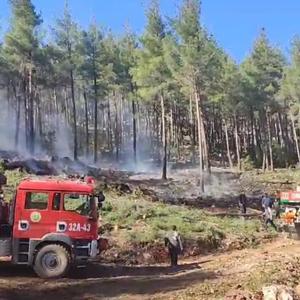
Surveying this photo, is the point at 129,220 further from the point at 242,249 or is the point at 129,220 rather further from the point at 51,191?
the point at 51,191

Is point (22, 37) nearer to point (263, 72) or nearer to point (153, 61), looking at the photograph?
point (153, 61)

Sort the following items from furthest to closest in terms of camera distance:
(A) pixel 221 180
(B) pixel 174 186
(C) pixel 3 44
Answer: (C) pixel 3 44 < (A) pixel 221 180 < (B) pixel 174 186

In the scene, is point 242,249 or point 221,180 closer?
point 242,249

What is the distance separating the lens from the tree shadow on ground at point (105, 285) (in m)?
12.6

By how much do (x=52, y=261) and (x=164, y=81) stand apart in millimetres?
28100

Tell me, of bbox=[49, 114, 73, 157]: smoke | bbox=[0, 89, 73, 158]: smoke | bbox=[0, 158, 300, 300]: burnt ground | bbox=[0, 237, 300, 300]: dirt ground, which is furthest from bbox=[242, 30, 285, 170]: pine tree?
bbox=[0, 237, 300, 300]: dirt ground

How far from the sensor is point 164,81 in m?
41.1

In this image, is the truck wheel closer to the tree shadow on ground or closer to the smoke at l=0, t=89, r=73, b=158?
the tree shadow on ground

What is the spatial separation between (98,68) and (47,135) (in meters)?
21.0

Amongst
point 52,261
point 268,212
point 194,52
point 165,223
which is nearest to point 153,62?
point 194,52

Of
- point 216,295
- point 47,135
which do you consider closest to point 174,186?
point 216,295

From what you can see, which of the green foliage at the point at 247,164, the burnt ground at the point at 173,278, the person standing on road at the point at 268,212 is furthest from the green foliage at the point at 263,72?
the burnt ground at the point at 173,278

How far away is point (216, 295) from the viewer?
463 inches

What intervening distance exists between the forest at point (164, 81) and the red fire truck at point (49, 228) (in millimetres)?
22647
